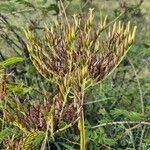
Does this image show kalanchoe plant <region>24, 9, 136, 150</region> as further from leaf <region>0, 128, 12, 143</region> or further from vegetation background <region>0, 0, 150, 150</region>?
leaf <region>0, 128, 12, 143</region>

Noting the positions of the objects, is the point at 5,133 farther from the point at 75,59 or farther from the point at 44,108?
the point at 75,59

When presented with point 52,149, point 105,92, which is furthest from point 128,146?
point 105,92

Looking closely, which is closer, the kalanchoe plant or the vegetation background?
the kalanchoe plant

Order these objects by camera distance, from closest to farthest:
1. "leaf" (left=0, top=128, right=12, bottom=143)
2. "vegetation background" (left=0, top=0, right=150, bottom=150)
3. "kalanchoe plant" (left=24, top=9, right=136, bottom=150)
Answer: "kalanchoe plant" (left=24, top=9, right=136, bottom=150), "vegetation background" (left=0, top=0, right=150, bottom=150), "leaf" (left=0, top=128, right=12, bottom=143)

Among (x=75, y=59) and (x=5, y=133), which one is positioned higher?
(x=75, y=59)

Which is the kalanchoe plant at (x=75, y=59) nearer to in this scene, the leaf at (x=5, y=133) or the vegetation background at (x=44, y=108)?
the vegetation background at (x=44, y=108)

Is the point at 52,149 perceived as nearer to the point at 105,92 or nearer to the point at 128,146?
the point at 128,146

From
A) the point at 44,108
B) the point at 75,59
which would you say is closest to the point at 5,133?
the point at 44,108

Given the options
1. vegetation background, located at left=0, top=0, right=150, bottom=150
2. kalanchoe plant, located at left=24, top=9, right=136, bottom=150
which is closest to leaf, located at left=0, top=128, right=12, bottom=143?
vegetation background, located at left=0, top=0, right=150, bottom=150
